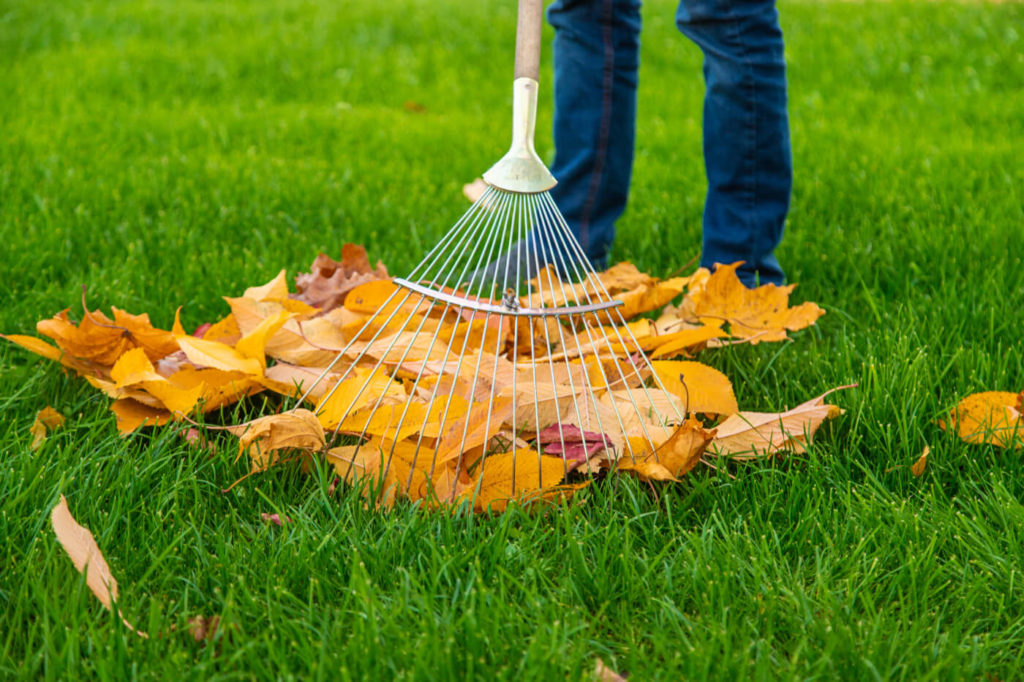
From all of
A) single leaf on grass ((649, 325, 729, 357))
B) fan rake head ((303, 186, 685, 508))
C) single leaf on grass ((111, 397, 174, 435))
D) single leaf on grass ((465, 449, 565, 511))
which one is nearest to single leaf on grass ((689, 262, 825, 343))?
single leaf on grass ((649, 325, 729, 357))

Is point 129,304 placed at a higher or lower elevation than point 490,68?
lower

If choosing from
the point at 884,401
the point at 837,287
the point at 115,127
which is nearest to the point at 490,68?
the point at 115,127

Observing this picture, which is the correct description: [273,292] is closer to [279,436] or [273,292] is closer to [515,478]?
[279,436]

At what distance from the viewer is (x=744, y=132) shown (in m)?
2.29

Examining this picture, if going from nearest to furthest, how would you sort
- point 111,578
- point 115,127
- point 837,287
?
point 111,578, point 837,287, point 115,127

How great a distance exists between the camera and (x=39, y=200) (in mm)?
2908

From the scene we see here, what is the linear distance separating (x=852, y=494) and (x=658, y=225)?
5.01ft

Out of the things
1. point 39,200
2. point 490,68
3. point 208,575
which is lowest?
point 208,575

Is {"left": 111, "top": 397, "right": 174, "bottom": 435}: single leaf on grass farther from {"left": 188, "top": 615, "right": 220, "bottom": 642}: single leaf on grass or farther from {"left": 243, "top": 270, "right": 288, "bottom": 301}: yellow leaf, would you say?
{"left": 188, "top": 615, "right": 220, "bottom": 642}: single leaf on grass

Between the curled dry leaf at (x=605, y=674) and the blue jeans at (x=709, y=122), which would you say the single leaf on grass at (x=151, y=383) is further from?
the blue jeans at (x=709, y=122)

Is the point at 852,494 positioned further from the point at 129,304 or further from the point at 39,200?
the point at 39,200

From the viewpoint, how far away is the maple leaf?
222 cm

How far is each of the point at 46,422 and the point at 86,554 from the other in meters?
0.55

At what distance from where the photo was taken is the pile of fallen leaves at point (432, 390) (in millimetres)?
1509
